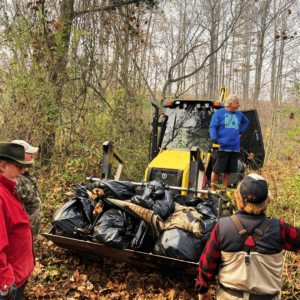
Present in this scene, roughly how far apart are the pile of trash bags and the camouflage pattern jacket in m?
0.67

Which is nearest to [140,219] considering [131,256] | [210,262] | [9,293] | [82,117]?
[131,256]

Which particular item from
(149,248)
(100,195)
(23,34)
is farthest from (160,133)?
(23,34)

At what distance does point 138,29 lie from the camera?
9.49 m

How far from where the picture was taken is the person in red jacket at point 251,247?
5.58ft

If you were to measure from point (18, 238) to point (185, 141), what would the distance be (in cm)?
409

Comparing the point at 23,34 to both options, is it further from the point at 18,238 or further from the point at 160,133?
the point at 18,238

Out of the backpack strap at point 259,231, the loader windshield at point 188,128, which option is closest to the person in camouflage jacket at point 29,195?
the backpack strap at point 259,231

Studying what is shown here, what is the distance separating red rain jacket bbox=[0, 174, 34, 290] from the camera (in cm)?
172

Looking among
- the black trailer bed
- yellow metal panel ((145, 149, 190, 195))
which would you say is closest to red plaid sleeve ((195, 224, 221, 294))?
the black trailer bed

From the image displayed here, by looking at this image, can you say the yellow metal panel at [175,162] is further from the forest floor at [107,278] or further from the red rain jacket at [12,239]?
the red rain jacket at [12,239]

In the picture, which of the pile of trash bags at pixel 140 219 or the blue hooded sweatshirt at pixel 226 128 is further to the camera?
the blue hooded sweatshirt at pixel 226 128

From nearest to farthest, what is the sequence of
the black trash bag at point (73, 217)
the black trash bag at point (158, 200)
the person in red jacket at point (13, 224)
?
1. the person in red jacket at point (13, 224)
2. the black trash bag at point (158, 200)
3. the black trash bag at point (73, 217)

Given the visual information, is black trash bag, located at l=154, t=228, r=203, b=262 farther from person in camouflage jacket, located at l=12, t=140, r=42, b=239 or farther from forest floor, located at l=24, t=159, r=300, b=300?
person in camouflage jacket, located at l=12, t=140, r=42, b=239

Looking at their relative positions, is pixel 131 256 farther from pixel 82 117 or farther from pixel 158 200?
pixel 82 117
